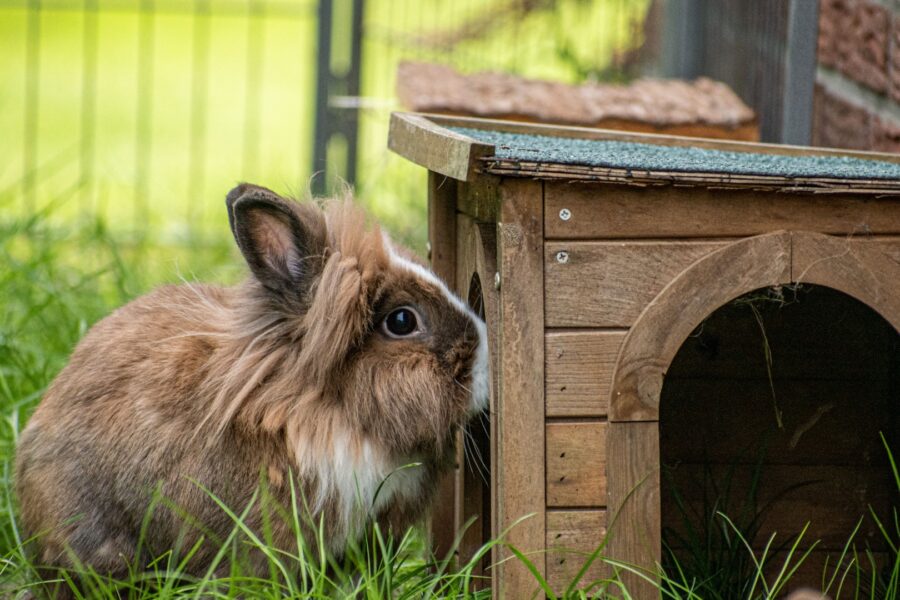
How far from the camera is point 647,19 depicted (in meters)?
6.67

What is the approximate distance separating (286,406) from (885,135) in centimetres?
179

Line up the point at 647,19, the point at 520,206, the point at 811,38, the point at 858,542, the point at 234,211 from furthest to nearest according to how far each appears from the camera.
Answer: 1. the point at 647,19
2. the point at 811,38
3. the point at 858,542
4. the point at 234,211
5. the point at 520,206

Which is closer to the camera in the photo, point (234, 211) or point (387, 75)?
point (234, 211)

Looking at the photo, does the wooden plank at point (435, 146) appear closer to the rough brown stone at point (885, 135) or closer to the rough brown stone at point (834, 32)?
the rough brown stone at point (885, 135)

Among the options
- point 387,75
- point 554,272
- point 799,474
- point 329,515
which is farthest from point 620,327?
point 387,75

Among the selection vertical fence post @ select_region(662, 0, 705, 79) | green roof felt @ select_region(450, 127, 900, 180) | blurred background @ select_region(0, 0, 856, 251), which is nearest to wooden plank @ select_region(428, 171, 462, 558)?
green roof felt @ select_region(450, 127, 900, 180)

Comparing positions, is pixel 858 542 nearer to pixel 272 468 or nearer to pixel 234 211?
pixel 272 468

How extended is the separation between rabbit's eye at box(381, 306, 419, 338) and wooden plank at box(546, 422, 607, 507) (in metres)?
0.39

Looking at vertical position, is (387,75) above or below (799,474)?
above

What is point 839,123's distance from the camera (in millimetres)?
3607

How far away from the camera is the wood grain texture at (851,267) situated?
217cm

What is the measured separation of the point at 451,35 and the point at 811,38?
339cm

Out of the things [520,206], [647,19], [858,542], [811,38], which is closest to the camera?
[520,206]

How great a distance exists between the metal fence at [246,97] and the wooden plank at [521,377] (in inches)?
27.8
